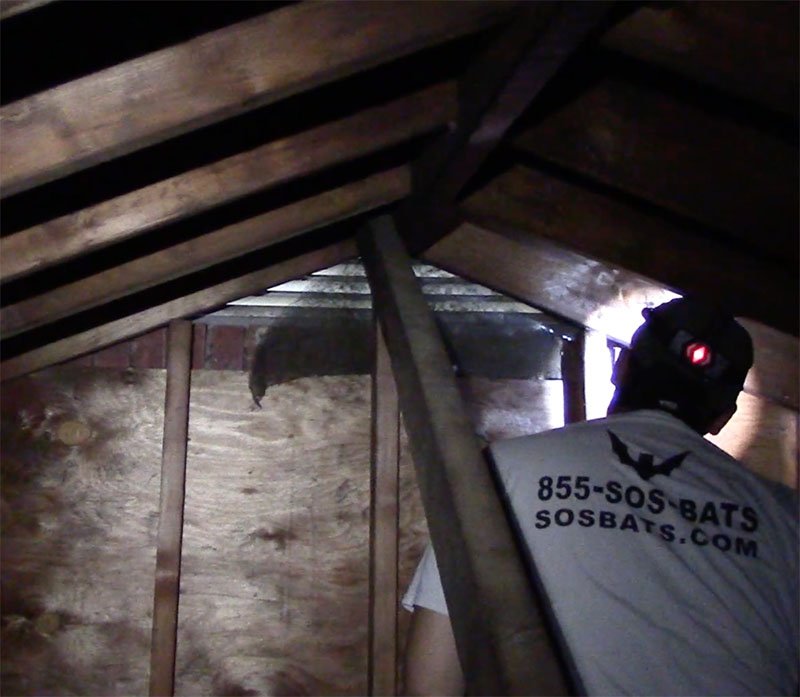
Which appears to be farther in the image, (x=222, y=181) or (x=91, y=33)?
(x=222, y=181)

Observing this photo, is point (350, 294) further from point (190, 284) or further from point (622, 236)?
point (622, 236)

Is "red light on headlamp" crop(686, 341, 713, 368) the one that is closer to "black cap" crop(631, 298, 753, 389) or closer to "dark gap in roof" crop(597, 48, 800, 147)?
"black cap" crop(631, 298, 753, 389)

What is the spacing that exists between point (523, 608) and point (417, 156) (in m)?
1.47

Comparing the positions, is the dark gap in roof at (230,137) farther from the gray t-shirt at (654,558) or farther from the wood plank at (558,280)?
the gray t-shirt at (654,558)

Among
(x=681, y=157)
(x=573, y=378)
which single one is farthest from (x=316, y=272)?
(x=681, y=157)

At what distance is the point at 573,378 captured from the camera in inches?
106

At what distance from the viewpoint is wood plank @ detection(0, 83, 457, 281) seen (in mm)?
1861

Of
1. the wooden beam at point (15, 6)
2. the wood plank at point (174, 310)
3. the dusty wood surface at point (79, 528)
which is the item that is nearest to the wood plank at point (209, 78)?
the wooden beam at point (15, 6)

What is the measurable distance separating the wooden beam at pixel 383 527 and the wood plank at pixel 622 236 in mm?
581

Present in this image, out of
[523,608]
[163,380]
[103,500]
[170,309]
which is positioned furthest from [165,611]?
[523,608]

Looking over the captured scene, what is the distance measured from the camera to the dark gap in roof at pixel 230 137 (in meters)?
1.91

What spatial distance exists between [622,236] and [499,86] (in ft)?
2.23

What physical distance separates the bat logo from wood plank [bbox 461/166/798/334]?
0.87 metres

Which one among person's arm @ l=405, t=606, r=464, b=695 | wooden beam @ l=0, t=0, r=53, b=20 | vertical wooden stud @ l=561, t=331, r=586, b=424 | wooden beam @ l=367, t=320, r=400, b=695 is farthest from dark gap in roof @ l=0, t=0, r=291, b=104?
vertical wooden stud @ l=561, t=331, r=586, b=424
